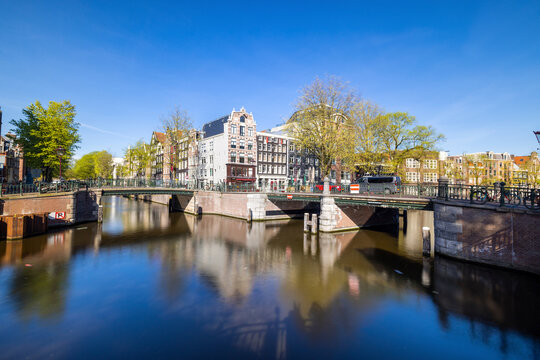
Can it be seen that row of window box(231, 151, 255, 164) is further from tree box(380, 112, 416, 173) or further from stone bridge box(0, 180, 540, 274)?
tree box(380, 112, 416, 173)

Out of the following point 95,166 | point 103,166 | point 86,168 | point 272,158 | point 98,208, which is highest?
point 272,158

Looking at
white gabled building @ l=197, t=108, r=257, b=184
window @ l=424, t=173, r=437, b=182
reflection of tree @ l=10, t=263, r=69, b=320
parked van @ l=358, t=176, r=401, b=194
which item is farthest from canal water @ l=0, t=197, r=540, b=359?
window @ l=424, t=173, r=437, b=182

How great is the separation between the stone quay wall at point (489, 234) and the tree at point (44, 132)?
4590cm

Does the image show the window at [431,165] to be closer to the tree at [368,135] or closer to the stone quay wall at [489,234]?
the tree at [368,135]

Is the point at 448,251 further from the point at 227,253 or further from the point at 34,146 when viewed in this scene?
the point at 34,146

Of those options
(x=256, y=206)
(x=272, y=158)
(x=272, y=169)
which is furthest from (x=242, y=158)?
(x=256, y=206)

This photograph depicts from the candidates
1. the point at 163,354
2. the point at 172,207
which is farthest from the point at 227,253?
the point at 172,207

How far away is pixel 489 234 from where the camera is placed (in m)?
16.4

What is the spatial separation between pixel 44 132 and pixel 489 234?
167 ft

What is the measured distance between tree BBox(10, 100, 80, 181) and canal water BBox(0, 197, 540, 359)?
2078 cm

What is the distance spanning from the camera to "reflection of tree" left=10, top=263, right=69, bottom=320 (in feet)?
36.8

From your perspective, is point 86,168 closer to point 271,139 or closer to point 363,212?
point 271,139

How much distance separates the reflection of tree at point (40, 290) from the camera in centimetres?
1123

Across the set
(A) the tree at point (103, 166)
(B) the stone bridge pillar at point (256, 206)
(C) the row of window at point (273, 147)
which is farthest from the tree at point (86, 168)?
(B) the stone bridge pillar at point (256, 206)
